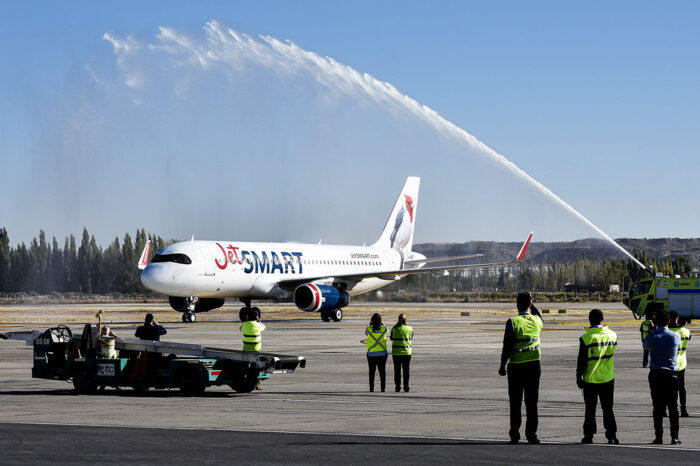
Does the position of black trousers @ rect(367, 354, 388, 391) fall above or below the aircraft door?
below

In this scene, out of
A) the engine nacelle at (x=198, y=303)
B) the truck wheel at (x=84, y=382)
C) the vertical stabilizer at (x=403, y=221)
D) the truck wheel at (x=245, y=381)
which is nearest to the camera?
the truck wheel at (x=245, y=381)

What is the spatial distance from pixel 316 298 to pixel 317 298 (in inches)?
2.2

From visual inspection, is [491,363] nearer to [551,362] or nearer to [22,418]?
[551,362]

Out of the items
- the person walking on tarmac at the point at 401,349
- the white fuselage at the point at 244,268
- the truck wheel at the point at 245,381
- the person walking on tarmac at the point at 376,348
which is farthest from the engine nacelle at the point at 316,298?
the truck wheel at the point at 245,381

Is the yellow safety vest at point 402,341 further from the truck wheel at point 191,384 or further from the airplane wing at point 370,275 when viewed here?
the airplane wing at point 370,275

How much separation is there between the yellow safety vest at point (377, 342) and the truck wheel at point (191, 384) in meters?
4.19

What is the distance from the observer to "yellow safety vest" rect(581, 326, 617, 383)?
16.4 m

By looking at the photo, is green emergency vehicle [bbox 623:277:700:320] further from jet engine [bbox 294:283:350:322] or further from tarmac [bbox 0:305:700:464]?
tarmac [bbox 0:305:700:464]

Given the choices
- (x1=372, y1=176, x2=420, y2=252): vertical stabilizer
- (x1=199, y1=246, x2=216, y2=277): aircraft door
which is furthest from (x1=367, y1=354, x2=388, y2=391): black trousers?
(x1=372, y1=176, x2=420, y2=252): vertical stabilizer

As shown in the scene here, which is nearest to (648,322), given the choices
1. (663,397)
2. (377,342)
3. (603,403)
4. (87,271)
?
(377,342)

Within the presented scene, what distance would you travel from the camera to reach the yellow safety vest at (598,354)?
53.8 feet

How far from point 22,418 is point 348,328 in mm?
39386

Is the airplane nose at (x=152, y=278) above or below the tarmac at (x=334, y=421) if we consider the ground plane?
above

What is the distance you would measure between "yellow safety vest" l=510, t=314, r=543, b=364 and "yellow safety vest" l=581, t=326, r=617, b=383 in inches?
29.5
